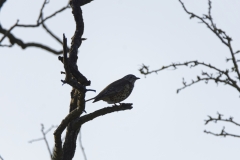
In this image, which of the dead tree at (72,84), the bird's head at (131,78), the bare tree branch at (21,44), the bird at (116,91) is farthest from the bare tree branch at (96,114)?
the bird's head at (131,78)

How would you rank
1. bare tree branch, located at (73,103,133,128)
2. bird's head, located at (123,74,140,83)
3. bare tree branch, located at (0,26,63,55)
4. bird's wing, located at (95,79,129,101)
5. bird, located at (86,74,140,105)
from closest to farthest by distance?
bare tree branch, located at (0,26,63,55) → bare tree branch, located at (73,103,133,128) → bird's wing, located at (95,79,129,101) → bird, located at (86,74,140,105) → bird's head, located at (123,74,140,83)

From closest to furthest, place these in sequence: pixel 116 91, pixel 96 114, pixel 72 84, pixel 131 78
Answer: pixel 72 84 → pixel 96 114 → pixel 116 91 → pixel 131 78

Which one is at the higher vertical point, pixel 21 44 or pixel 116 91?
pixel 116 91

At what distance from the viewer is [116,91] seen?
32.8 ft

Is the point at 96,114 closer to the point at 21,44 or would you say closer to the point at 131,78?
the point at 21,44

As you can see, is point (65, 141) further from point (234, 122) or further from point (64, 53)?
point (234, 122)

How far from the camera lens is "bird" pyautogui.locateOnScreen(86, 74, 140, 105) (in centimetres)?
963

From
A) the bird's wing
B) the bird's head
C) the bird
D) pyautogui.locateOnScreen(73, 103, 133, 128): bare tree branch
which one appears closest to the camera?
pyautogui.locateOnScreen(73, 103, 133, 128): bare tree branch

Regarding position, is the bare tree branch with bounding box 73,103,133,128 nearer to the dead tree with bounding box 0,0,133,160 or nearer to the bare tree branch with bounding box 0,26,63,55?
the dead tree with bounding box 0,0,133,160

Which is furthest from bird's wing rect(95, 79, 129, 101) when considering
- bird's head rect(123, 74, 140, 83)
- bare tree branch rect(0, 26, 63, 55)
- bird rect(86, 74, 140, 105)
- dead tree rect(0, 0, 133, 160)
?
bare tree branch rect(0, 26, 63, 55)

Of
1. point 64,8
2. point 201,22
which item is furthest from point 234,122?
point 64,8

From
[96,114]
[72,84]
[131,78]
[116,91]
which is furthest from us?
[131,78]

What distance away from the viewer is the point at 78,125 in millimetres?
6918

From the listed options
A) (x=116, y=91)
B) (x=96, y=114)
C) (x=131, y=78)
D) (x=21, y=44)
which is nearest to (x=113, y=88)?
(x=116, y=91)
